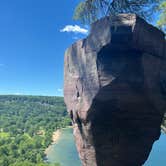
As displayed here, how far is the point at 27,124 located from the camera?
79375 millimetres

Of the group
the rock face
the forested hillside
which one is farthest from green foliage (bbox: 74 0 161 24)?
the forested hillside

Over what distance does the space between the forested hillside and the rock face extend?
80.2 ft

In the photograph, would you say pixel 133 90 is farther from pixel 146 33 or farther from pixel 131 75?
pixel 146 33

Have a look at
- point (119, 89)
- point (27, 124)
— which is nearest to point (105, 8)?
point (119, 89)

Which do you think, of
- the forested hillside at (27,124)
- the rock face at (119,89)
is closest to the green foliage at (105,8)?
the rock face at (119,89)

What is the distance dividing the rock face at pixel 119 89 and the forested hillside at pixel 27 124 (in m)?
24.4

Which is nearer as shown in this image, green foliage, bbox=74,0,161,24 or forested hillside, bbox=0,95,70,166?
green foliage, bbox=74,0,161,24

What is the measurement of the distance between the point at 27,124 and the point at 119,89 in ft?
251

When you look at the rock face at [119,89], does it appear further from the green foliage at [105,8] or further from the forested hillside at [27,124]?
the forested hillside at [27,124]

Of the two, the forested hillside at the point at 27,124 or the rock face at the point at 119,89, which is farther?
the forested hillside at the point at 27,124

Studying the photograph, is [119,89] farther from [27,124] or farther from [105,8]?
[27,124]

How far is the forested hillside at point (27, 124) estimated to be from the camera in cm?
4165

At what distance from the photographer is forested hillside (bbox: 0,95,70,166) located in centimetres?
4165

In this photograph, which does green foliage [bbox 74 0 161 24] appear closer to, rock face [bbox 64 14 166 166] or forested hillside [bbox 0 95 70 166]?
rock face [bbox 64 14 166 166]
